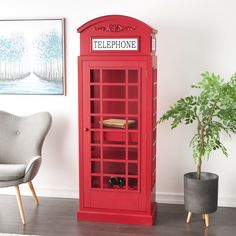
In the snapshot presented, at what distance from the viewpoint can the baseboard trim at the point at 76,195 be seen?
13.8 ft

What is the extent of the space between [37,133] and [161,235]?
154cm

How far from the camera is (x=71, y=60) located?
170 inches

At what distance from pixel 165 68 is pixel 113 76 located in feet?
2.20

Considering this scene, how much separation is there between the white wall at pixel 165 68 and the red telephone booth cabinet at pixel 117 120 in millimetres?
456

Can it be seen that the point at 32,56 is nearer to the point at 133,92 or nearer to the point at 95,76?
the point at 95,76

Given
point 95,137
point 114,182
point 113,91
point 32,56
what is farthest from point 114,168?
point 32,56

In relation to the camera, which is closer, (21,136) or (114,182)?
(114,182)

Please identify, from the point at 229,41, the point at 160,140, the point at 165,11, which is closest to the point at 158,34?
the point at 165,11

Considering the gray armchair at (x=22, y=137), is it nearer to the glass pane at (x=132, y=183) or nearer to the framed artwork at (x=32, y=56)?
the framed artwork at (x=32, y=56)

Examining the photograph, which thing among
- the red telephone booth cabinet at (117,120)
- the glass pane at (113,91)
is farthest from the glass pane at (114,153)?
the glass pane at (113,91)

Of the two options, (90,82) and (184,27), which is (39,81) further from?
(184,27)

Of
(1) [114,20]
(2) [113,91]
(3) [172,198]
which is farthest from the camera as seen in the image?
(3) [172,198]

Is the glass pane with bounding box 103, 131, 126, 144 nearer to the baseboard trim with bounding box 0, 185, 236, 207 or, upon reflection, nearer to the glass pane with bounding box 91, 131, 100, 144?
the glass pane with bounding box 91, 131, 100, 144

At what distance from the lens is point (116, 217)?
12.4ft
